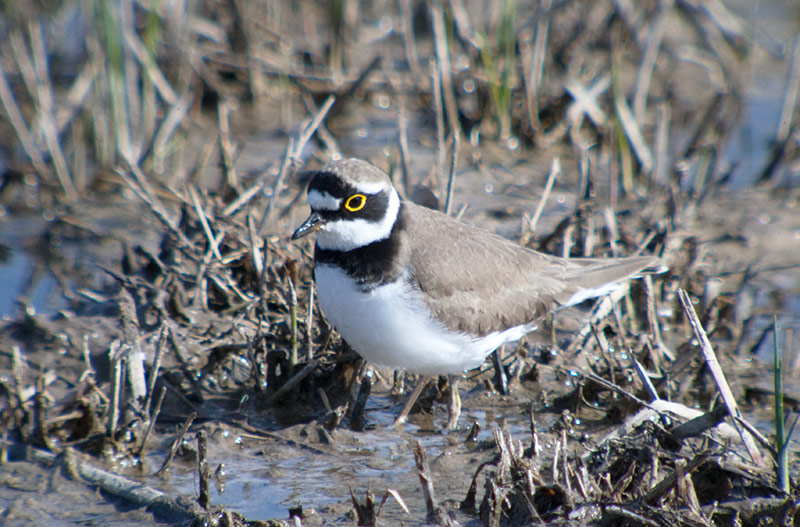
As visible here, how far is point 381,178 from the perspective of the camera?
4.46 metres

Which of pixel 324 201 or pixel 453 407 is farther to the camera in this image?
pixel 453 407

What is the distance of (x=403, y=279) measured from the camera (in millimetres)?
4336

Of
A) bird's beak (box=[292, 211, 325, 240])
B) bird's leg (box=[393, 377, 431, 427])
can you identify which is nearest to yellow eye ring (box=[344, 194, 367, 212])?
bird's beak (box=[292, 211, 325, 240])

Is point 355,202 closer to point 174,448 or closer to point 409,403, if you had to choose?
point 409,403

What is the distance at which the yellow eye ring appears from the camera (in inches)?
172

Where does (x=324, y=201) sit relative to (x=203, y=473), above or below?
above

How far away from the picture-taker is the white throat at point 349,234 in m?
4.34

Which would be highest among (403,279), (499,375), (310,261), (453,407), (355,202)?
(355,202)

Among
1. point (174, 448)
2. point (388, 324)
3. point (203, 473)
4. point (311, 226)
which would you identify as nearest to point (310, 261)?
point (311, 226)

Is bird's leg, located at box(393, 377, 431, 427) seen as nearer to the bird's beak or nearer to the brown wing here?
the brown wing

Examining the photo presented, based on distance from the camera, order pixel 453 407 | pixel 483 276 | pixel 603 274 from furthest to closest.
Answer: pixel 603 274 < pixel 453 407 < pixel 483 276

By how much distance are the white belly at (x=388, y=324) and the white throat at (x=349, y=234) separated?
12 cm

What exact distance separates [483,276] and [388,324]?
2.33ft

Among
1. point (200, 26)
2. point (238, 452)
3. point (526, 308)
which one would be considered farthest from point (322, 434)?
point (200, 26)
